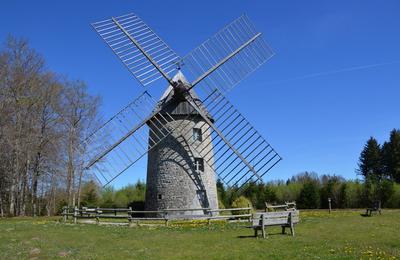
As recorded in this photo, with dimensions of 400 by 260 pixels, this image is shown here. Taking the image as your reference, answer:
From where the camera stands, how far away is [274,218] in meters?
18.4

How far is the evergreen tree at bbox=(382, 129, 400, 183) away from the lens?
2921 inches

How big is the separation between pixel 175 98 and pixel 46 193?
78.1ft

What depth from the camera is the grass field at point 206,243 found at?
45.2 ft

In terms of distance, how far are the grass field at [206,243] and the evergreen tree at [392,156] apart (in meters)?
56.5

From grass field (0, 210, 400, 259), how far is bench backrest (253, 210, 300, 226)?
62 centimetres

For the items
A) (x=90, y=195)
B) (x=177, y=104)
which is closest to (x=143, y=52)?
(x=177, y=104)

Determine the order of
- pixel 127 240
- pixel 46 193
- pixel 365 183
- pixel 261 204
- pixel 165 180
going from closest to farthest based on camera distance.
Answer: pixel 127 240
pixel 165 180
pixel 46 193
pixel 365 183
pixel 261 204

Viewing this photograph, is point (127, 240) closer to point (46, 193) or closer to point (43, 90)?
point (43, 90)

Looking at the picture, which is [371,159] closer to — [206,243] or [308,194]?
[308,194]

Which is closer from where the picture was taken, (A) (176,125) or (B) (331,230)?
(B) (331,230)

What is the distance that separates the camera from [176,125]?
31.8 metres

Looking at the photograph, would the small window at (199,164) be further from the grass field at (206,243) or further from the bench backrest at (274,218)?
the bench backrest at (274,218)

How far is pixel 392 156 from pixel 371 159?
595 cm

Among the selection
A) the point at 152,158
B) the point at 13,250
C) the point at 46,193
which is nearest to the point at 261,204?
the point at 46,193
